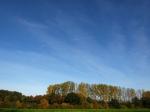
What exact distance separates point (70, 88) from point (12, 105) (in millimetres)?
41409

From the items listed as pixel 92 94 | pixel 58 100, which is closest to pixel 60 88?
pixel 92 94

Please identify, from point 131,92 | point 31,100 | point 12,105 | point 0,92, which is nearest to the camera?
point 12,105

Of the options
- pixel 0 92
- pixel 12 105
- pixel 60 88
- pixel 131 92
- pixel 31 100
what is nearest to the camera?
pixel 12 105

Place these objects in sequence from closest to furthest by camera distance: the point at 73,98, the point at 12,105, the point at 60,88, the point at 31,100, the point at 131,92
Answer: the point at 12,105 < the point at 73,98 < the point at 31,100 < the point at 60,88 < the point at 131,92

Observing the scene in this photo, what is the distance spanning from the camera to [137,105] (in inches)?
3319

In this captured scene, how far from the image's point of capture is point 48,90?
108875mm

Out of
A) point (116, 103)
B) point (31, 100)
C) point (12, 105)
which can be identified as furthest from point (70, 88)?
point (12, 105)

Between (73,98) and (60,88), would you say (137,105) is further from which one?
(60,88)

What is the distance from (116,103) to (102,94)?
26231 millimetres

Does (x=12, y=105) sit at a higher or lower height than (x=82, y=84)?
lower

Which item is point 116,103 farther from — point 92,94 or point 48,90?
point 48,90

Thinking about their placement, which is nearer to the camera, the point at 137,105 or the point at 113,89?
the point at 137,105

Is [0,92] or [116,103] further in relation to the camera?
[0,92]

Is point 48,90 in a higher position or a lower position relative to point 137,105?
higher
